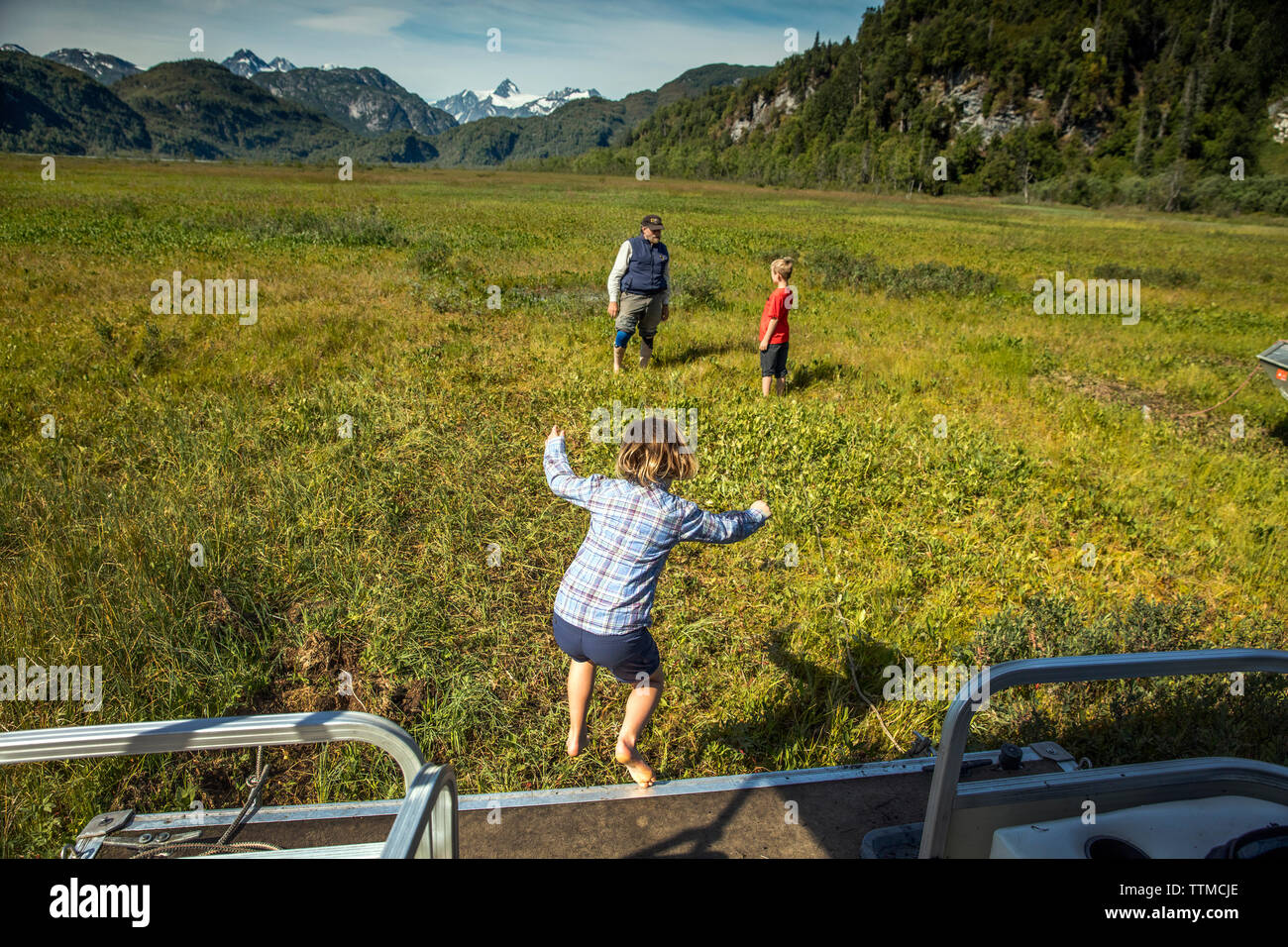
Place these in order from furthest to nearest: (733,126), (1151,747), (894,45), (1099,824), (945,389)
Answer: (733,126)
(894,45)
(945,389)
(1151,747)
(1099,824)

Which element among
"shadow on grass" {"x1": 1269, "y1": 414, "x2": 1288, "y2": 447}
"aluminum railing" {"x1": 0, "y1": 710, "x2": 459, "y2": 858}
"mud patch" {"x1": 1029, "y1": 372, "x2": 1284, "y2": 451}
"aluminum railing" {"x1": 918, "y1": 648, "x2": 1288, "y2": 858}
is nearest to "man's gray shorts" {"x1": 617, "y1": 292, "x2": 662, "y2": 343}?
"mud patch" {"x1": 1029, "y1": 372, "x2": 1284, "y2": 451}

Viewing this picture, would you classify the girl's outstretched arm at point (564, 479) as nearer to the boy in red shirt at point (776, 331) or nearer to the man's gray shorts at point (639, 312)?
the boy in red shirt at point (776, 331)

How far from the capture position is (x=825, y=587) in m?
5.22

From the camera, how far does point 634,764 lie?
342cm

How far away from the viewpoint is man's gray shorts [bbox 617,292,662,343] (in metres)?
8.92

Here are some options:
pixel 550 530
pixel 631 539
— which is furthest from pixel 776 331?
pixel 631 539

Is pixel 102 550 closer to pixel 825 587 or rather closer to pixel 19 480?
pixel 19 480

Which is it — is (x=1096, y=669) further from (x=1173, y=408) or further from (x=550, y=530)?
(x=1173, y=408)

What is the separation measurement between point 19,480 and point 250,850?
16.0 ft

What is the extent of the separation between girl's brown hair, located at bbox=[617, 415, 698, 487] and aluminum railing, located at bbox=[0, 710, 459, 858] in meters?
1.60

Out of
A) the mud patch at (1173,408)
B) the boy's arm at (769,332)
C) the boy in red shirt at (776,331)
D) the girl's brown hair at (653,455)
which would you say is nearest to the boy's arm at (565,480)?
the girl's brown hair at (653,455)

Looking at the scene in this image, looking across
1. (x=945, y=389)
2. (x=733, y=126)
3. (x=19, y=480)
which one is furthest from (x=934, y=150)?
(x=19, y=480)

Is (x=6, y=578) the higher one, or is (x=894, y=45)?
(x=894, y=45)

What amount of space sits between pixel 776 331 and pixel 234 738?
7.49 meters
